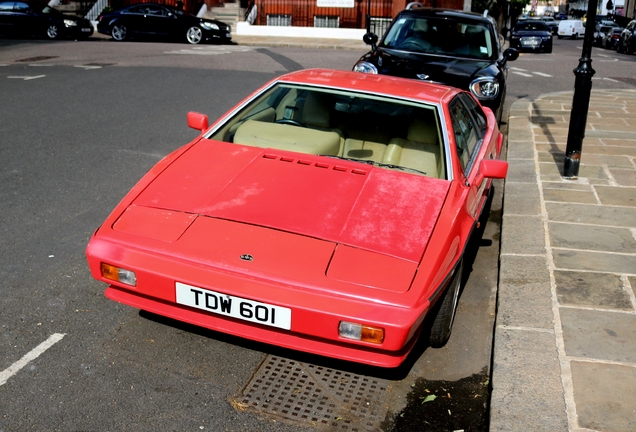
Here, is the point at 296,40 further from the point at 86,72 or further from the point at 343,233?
the point at 343,233

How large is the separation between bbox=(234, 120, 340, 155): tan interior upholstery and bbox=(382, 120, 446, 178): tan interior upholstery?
1.30ft

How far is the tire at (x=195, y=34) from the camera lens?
2378cm

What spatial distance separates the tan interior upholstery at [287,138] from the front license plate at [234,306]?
1.46 meters

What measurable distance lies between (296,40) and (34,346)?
2416 centimetres

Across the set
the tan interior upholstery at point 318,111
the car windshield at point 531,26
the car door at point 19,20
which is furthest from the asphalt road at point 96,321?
the car windshield at point 531,26

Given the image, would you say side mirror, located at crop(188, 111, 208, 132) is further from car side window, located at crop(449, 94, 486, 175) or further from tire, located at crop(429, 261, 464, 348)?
tire, located at crop(429, 261, 464, 348)

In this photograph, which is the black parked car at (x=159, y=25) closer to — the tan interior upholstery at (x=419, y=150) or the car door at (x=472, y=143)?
the car door at (x=472, y=143)

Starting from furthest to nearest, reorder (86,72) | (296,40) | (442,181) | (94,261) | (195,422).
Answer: (296,40) → (86,72) → (442,181) → (94,261) → (195,422)

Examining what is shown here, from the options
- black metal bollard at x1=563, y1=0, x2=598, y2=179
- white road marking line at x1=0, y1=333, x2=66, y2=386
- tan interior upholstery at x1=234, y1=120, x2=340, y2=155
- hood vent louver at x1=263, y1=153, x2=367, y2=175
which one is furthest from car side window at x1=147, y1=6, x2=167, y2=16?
white road marking line at x1=0, y1=333, x2=66, y2=386

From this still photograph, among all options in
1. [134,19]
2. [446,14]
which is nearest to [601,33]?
[134,19]

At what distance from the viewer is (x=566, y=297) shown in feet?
14.6

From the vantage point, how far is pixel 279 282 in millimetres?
3256

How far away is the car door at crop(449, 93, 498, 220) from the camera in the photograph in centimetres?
437

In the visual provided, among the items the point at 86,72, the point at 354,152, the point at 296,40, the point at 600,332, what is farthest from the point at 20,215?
the point at 296,40
